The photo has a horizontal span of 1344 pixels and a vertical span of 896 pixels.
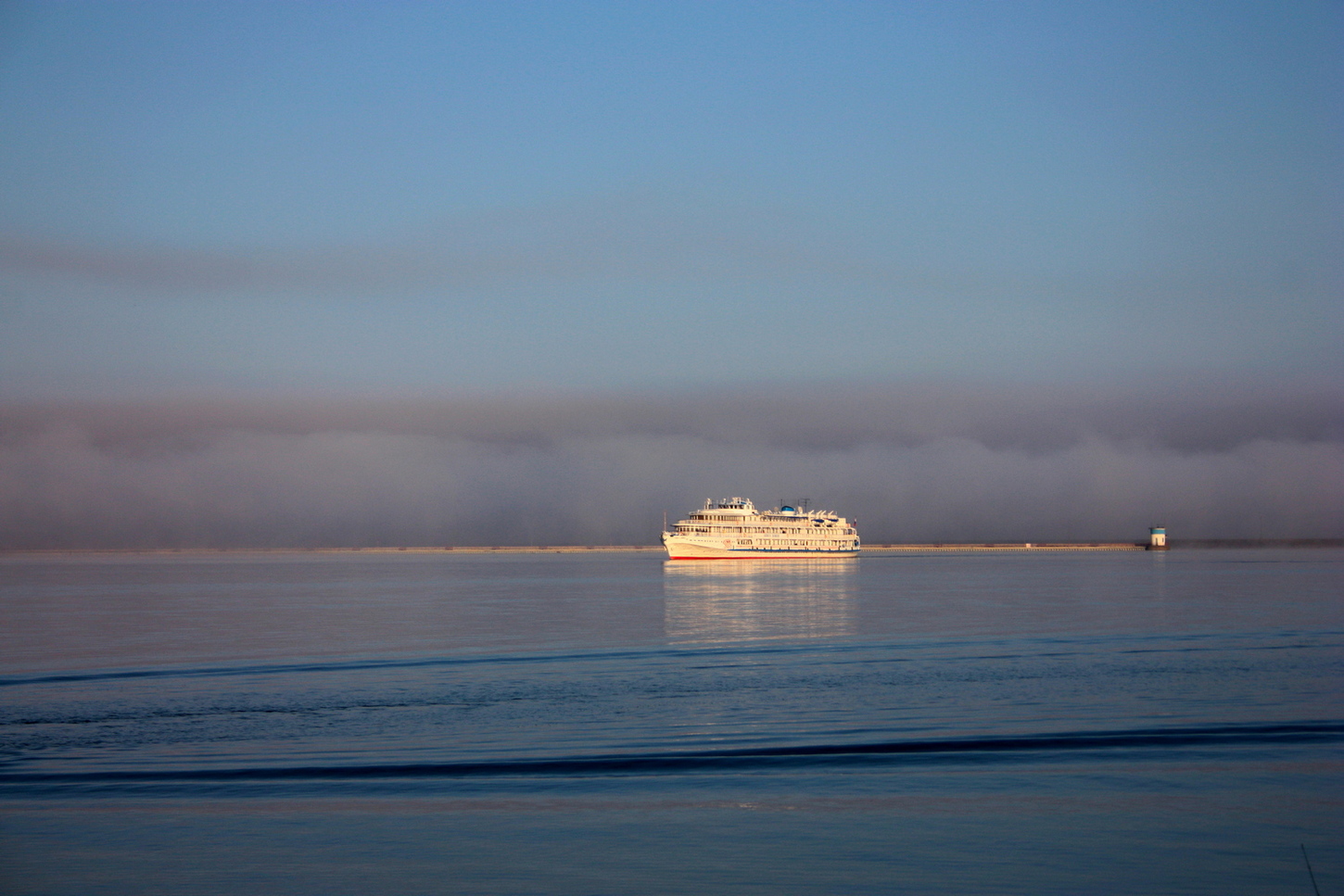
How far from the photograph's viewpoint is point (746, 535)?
6280 inches

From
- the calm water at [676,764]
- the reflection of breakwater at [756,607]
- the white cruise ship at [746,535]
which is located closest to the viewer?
the calm water at [676,764]

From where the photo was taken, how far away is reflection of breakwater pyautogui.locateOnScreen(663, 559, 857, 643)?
46.7 meters

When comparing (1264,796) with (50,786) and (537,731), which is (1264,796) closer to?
(537,731)

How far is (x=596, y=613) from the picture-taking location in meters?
59.9

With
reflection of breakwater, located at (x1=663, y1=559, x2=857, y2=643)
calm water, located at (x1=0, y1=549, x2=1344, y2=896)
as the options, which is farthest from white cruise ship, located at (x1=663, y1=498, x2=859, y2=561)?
calm water, located at (x1=0, y1=549, x2=1344, y2=896)

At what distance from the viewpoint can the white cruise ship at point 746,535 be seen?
156000mm

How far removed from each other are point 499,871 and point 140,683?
72.2 feet

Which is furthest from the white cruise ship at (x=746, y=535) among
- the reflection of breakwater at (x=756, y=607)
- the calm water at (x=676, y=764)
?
the calm water at (x=676, y=764)

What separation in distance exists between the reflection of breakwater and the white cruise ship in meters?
39.1

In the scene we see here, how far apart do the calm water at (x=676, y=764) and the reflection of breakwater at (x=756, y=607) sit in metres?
2.98

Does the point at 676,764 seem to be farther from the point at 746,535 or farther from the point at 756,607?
the point at 746,535

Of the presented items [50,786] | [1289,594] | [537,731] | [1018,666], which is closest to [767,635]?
[1018,666]

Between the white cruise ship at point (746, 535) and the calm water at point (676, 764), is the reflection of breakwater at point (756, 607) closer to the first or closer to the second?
the calm water at point (676, 764)

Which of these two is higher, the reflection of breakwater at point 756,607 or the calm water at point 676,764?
Answer: the calm water at point 676,764
